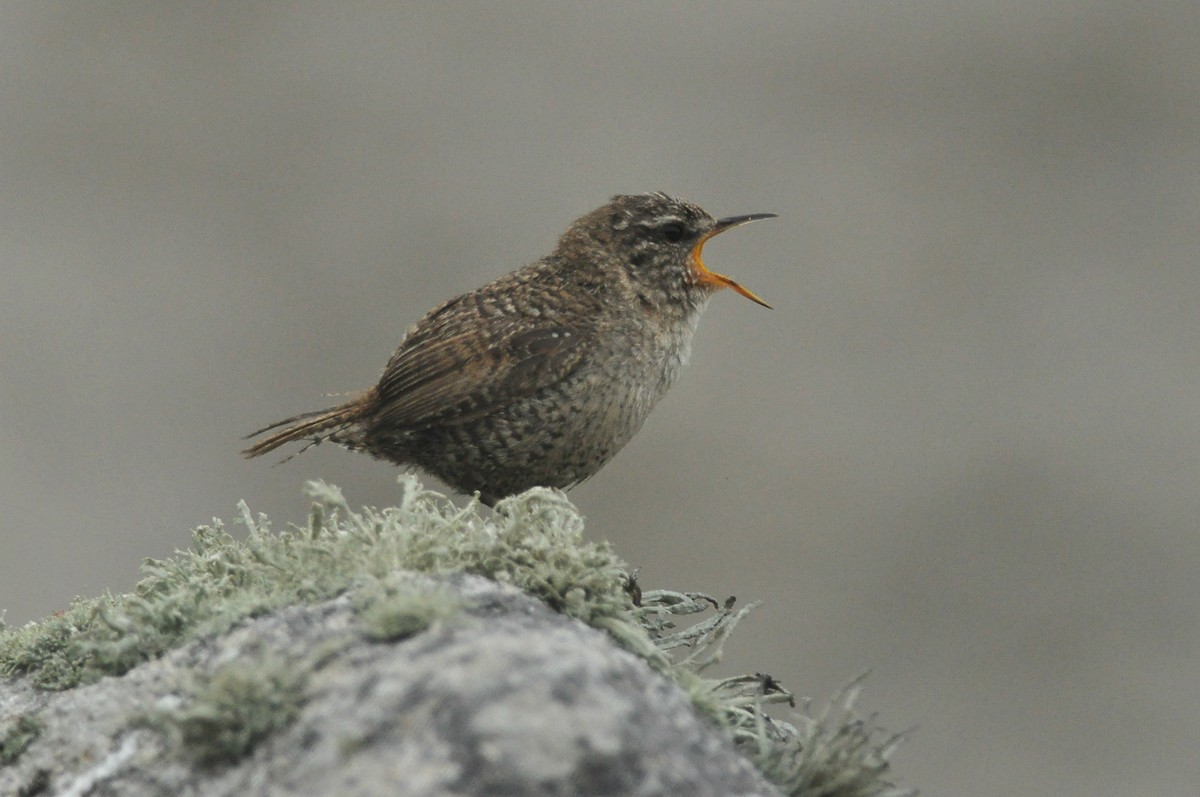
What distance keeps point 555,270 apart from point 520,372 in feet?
2.05

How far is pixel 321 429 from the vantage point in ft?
13.0

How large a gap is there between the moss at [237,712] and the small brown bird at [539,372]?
2.18 meters

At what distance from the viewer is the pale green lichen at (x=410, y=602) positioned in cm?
180

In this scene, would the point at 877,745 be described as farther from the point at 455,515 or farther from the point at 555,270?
the point at 555,270

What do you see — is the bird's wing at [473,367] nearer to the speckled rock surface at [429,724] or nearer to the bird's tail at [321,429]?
the bird's tail at [321,429]

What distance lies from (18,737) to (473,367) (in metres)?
2.11

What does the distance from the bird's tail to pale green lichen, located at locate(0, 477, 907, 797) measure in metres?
1.62

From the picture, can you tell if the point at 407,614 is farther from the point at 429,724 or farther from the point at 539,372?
the point at 539,372

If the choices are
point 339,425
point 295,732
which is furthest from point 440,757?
point 339,425

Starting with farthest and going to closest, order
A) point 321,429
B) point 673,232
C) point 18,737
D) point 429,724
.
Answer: point 673,232, point 321,429, point 18,737, point 429,724

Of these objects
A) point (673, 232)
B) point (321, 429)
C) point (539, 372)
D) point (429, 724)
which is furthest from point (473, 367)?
point (429, 724)

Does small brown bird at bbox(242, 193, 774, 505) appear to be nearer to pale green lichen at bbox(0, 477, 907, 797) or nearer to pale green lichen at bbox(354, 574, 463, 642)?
pale green lichen at bbox(0, 477, 907, 797)

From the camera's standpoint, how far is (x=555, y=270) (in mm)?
4285

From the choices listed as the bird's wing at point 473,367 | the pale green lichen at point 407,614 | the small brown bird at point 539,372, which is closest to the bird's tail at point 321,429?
the small brown bird at point 539,372
